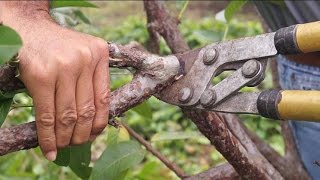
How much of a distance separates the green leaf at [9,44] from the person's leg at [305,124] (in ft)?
2.41

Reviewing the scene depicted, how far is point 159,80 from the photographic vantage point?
929mm

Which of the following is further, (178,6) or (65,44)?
(178,6)

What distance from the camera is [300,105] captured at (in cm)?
82

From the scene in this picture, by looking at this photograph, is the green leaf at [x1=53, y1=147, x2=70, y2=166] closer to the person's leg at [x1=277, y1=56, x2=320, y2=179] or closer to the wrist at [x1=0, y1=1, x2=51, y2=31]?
the wrist at [x1=0, y1=1, x2=51, y2=31]

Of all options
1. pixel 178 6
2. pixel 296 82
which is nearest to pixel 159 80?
pixel 296 82

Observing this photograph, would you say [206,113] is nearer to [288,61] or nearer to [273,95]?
[273,95]

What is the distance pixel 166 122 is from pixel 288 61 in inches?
92.8

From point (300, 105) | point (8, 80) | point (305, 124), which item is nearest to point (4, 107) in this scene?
point (8, 80)

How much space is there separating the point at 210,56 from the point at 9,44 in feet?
1.08

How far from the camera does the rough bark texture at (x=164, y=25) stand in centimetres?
136

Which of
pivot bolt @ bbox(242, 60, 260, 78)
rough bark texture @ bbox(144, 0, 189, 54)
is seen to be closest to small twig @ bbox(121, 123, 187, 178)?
rough bark texture @ bbox(144, 0, 189, 54)

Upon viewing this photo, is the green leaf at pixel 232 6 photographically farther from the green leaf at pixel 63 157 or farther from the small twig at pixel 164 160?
the green leaf at pixel 63 157

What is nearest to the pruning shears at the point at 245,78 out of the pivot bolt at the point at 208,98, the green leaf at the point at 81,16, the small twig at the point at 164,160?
the pivot bolt at the point at 208,98

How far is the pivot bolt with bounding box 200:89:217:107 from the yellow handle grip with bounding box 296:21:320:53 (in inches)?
5.8
